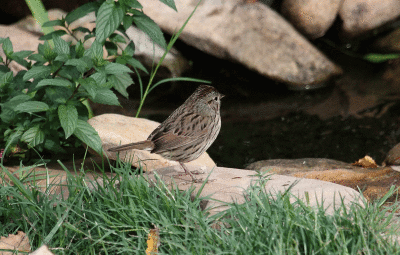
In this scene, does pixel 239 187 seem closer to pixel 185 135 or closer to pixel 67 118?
pixel 185 135

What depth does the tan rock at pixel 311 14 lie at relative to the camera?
775 cm

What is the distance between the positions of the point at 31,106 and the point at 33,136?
33 centimetres

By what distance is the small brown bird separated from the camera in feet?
13.2

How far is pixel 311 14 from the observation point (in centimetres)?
778

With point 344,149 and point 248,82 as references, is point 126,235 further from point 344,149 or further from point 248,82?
point 248,82

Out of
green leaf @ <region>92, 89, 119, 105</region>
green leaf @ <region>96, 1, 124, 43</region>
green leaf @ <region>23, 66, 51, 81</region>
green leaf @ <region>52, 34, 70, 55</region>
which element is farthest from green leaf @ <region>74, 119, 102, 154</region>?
green leaf @ <region>96, 1, 124, 43</region>

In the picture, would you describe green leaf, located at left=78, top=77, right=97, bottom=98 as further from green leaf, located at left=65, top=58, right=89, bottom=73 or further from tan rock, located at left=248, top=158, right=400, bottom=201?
tan rock, located at left=248, top=158, right=400, bottom=201

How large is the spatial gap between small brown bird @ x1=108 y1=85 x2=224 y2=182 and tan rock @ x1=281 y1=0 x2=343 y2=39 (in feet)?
13.5

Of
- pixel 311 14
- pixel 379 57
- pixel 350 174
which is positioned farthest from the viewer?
pixel 379 57

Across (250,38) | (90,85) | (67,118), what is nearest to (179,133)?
(90,85)

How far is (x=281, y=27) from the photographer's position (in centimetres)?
762

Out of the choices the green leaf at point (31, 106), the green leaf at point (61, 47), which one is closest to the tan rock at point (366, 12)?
the green leaf at point (61, 47)

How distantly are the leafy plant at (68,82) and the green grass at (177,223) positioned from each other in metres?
0.78

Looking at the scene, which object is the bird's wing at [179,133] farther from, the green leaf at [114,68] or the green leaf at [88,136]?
the green leaf at [114,68]
